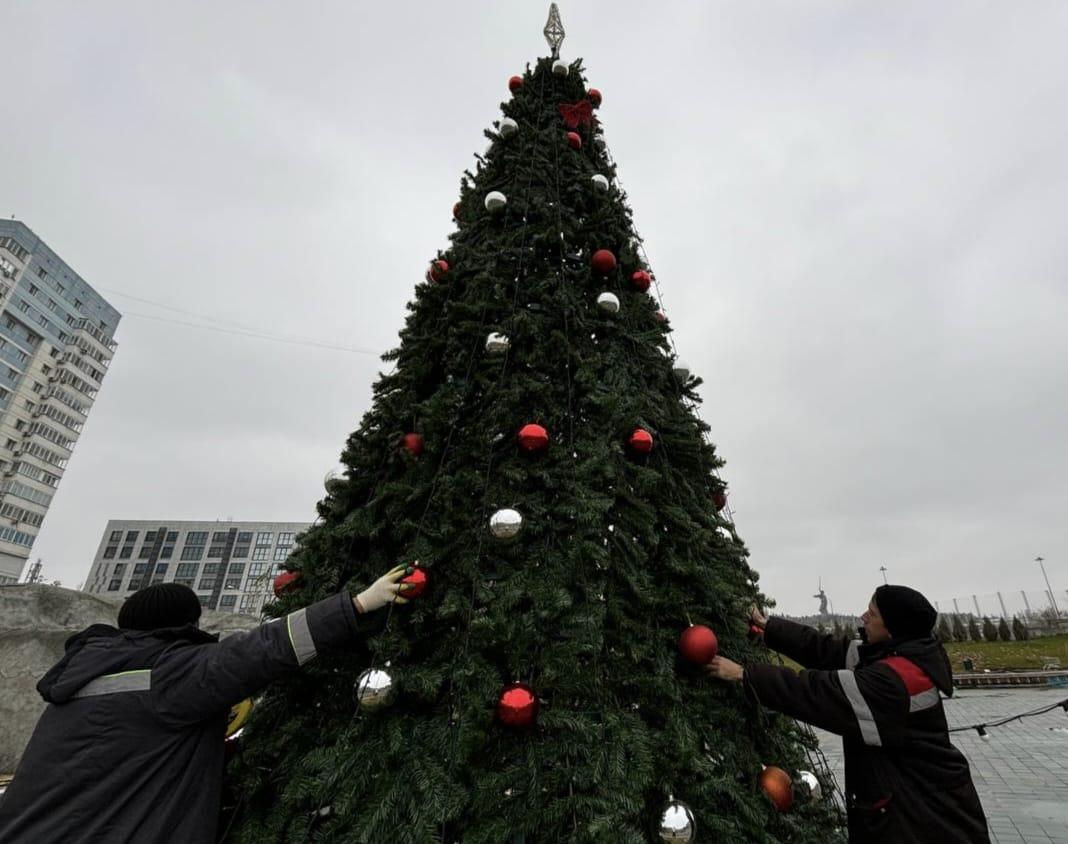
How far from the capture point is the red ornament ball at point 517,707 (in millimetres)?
1403

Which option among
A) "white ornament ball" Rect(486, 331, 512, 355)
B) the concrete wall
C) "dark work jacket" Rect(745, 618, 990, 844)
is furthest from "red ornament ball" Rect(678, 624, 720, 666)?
the concrete wall

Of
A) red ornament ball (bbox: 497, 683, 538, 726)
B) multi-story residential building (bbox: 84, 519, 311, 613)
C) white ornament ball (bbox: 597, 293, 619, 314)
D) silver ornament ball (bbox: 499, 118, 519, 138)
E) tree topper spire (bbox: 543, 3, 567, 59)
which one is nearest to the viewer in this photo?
red ornament ball (bbox: 497, 683, 538, 726)

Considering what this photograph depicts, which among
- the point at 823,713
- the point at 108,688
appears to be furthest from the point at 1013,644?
the point at 108,688

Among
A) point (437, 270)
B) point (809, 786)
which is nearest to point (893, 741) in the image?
point (809, 786)

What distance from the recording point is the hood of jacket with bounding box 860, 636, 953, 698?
1.75 metres

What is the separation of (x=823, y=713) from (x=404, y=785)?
1433 mm

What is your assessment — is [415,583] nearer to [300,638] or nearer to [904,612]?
[300,638]

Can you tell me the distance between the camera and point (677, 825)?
A: 131 cm

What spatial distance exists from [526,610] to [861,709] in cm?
127

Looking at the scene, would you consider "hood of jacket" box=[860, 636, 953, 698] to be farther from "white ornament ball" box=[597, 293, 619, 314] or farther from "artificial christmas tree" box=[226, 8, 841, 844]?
"white ornament ball" box=[597, 293, 619, 314]

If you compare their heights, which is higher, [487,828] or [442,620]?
[442,620]

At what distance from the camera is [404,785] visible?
4.45 feet

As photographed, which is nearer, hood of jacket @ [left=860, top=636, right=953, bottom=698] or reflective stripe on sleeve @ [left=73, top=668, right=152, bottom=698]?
reflective stripe on sleeve @ [left=73, top=668, right=152, bottom=698]

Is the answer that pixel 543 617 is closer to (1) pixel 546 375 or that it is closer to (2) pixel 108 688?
(1) pixel 546 375
